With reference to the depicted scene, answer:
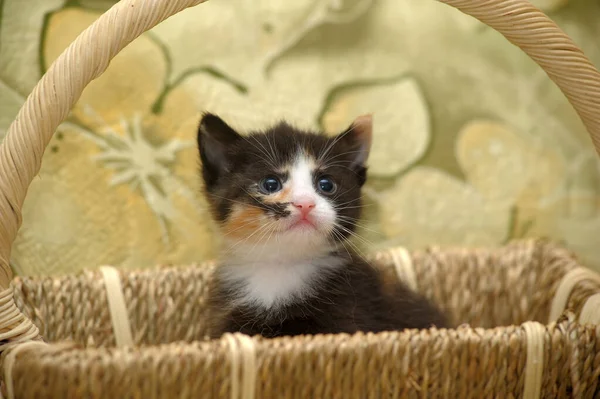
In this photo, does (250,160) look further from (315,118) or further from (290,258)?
(315,118)

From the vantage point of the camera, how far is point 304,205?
4.26 ft

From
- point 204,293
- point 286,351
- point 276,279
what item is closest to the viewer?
point 286,351

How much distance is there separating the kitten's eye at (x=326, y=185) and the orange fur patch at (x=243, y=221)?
16 cm

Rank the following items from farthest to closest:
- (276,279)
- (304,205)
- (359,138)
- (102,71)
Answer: (359,138), (276,279), (304,205), (102,71)

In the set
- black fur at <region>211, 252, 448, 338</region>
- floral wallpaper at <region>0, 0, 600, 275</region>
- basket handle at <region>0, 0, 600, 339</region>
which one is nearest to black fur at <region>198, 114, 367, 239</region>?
black fur at <region>211, 252, 448, 338</region>

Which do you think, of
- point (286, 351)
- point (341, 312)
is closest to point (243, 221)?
point (341, 312)

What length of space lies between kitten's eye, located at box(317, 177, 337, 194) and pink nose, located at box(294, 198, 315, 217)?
0.37 ft

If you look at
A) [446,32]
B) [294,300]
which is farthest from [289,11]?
[294,300]

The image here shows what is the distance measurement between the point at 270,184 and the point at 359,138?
0.28 meters

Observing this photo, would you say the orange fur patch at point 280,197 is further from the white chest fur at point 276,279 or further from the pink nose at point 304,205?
the white chest fur at point 276,279

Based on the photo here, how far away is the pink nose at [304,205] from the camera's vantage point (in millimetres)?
1301

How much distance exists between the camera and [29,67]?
1.89 m

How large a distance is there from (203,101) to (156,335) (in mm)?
740

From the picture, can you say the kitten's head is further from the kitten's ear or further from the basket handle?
the basket handle
